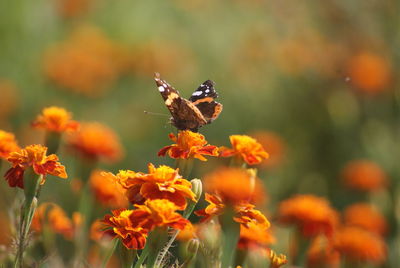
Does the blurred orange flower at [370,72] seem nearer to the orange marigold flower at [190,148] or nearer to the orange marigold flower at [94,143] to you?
the orange marigold flower at [94,143]

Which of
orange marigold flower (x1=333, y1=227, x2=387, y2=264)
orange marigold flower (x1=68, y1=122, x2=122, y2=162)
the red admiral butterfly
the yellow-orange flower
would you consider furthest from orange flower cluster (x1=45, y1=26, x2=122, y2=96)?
the yellow-orange flower

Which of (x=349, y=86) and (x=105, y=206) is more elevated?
(x=349, y=86)

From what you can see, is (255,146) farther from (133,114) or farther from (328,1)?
Result: (328,1)

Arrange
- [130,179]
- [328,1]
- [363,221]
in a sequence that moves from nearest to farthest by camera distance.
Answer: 1. [130,179]
2. [363,221]
3. [328,1]

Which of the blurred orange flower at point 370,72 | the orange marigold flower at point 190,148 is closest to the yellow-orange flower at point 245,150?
the orange marigold flower at point 190,148

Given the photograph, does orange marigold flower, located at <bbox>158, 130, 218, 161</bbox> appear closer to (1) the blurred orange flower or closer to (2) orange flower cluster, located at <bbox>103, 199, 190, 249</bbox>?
(2) orange flower cluster, located at <bbox>103, 199, 190, 249</bbox>

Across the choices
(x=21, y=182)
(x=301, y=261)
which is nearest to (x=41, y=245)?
(x=21, y=182)
